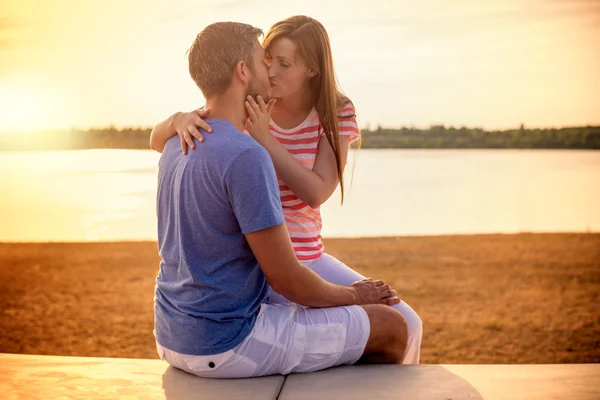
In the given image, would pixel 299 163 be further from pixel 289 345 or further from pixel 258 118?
pixel 289 345

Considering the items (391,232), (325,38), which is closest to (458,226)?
(391,232)

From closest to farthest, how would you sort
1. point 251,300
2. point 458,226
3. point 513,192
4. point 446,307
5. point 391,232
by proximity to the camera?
point 251,300 < point 446,307 < point 391,232 < point 458,226 < point 513,192

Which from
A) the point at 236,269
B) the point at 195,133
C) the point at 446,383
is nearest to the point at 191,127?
the point at 195,133

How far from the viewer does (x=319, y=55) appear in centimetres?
282

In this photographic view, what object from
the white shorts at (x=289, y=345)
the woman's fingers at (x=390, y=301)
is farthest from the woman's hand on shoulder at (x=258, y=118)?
the woman's fingers at (x=390, y=301)

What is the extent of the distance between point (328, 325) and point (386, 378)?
281mm

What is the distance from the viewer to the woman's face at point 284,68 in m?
2.77

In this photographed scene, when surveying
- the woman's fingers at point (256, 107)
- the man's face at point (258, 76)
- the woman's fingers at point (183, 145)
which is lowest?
the woman's fingers at point (183, 145)

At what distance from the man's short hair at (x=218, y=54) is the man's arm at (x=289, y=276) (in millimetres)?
551

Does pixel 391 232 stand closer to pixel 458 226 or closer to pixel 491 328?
pixel 458 226

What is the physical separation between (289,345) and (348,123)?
1.06m

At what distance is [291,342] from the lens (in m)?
2.20

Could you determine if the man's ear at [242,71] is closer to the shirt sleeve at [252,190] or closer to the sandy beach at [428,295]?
the shirt sleeve at [252,190]

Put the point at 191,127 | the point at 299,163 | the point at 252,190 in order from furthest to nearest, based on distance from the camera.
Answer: the point at 299,163, the point at 191,127, the point at 252,190
